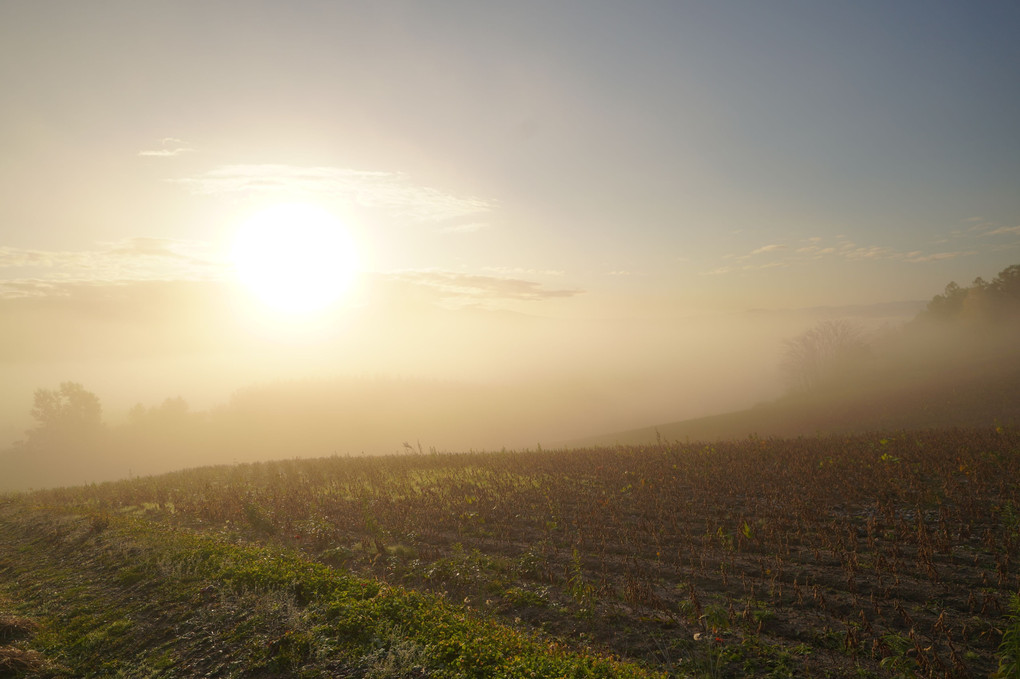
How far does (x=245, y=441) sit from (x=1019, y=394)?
4419 inches

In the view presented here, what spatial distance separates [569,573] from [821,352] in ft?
351

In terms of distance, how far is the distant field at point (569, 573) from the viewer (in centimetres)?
734

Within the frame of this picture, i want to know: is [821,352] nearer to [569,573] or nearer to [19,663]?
[569,573]

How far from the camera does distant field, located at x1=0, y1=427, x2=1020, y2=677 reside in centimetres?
734

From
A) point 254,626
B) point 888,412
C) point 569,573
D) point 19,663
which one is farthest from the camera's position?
point 888,412

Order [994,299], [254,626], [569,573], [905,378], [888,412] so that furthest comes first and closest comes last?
[994,299]
[905,378]
[888,412]
[569,573]
[254,626]

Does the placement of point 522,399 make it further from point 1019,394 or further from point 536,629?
point 536,629

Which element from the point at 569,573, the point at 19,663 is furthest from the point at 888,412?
the point at 19,663

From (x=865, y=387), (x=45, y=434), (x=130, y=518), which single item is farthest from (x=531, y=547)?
(x=45, y=434)

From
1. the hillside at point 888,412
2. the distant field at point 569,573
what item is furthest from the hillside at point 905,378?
the distant field at point 569,573

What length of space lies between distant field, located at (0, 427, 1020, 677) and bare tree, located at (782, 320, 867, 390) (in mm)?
81334

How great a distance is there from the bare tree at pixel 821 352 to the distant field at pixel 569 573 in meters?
81.3

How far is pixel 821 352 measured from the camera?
96750mm

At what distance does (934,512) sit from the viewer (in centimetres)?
1241
